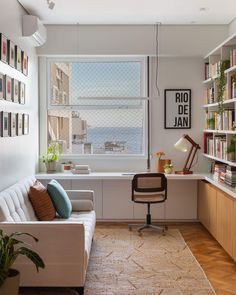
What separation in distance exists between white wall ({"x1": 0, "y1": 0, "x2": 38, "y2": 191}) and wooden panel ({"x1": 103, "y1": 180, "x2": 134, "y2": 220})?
1.13m

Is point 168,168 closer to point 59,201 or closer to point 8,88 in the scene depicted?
point 59,201

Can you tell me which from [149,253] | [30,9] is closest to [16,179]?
[149,253]

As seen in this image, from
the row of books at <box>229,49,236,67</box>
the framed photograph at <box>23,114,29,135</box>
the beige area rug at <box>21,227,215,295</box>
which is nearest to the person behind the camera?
the beige area rug at <box>21,227,215,295</box>

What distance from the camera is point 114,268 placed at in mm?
4418

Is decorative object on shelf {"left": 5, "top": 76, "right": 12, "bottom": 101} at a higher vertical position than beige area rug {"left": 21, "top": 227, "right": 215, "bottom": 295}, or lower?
higher

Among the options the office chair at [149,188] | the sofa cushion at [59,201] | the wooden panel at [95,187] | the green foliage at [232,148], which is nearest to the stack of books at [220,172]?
the green foliage at [232,148]

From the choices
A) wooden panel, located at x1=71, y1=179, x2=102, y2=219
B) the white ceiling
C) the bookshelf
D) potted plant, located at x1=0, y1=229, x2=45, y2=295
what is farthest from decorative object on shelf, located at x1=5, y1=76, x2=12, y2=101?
the bookshelf

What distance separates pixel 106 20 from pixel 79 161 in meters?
2.10

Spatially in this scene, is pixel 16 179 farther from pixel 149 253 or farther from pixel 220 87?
pixel 220 87

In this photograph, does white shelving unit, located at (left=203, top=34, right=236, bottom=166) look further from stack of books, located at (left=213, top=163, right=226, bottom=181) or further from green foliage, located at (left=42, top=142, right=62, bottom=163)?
green foliage, located at (left=42, top=142, right=62, bottom=163)

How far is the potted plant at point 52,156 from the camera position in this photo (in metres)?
6.45

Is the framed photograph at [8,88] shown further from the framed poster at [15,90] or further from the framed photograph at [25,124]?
the framed photograph at [25,124]

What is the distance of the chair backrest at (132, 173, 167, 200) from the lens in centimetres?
569

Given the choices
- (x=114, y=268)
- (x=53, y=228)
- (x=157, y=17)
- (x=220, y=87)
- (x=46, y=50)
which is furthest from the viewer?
(x=46, y=50)
